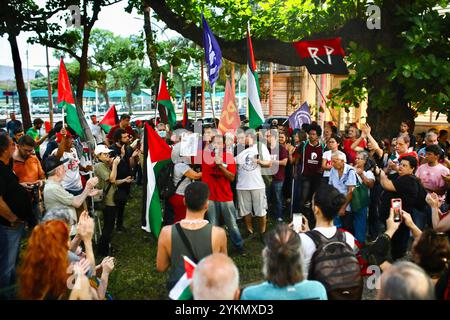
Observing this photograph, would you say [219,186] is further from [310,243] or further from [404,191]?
[310,243]

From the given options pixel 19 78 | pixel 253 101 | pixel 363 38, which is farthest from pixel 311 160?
pixel 19 78

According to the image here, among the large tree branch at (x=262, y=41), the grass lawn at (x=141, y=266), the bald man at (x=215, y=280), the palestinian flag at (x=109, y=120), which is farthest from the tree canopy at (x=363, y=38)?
the bald man at (x=215, y=280)

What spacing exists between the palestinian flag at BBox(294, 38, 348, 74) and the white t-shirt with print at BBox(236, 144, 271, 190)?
2.67m

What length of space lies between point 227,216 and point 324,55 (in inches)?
161

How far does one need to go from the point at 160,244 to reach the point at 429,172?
4.32 meters

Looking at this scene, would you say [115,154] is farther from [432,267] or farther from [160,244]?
[432,267]

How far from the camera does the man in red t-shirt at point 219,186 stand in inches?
264

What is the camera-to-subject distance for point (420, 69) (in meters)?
8.23

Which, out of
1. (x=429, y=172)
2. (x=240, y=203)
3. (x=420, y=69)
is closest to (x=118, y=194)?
(x=240, y=203)

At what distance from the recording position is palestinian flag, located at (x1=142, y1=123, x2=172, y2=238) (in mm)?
6066

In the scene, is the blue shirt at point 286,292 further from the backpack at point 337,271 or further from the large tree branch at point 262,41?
the large tree branch at point 262,41

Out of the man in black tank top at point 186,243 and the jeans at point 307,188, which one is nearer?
the man in black tank top at point 186,243

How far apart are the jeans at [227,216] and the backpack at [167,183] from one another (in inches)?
23.4

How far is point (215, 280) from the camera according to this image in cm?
258
